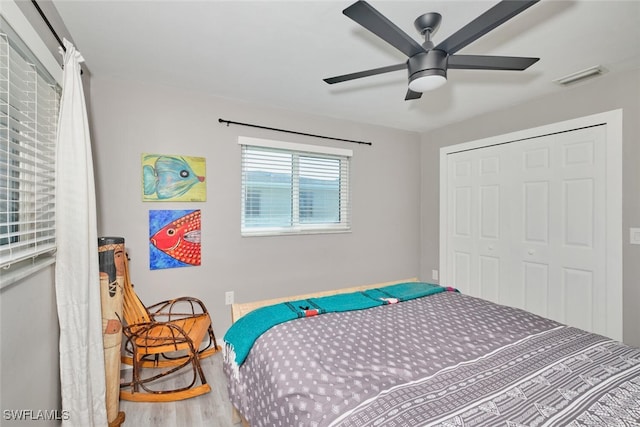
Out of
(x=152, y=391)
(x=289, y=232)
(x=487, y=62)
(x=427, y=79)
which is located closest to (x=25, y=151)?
(x=152, y=391)

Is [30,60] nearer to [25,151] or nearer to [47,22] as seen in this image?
[47,22]

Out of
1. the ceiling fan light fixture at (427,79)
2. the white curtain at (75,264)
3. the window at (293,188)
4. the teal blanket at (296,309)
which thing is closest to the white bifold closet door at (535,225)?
the teal blanket at (296,309)

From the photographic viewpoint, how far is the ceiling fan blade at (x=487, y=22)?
1083mm

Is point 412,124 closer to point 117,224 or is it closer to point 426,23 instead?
point 426,23

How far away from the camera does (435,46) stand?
56.9 inches

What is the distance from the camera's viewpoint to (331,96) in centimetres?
276

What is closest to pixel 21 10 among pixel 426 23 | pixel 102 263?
pixel 102 263

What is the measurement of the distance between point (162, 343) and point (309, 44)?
2.29 meters

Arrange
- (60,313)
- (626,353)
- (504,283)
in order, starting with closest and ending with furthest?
(626,353) < (60,313) < (504,283)

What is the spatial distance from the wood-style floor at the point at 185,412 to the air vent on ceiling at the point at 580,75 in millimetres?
3630

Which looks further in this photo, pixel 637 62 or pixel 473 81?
pixel 473 81

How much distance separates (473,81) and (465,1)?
1.12m

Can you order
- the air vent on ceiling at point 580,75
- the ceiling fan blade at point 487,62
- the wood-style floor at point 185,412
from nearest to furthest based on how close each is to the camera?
the ceiling fan blade at point 487,62 → the wood-style floor at point 185,412 → the air vent on ceiling at point 580,75

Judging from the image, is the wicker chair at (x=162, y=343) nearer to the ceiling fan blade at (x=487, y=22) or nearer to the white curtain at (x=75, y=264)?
the white curtain at (x=75, y=264)
